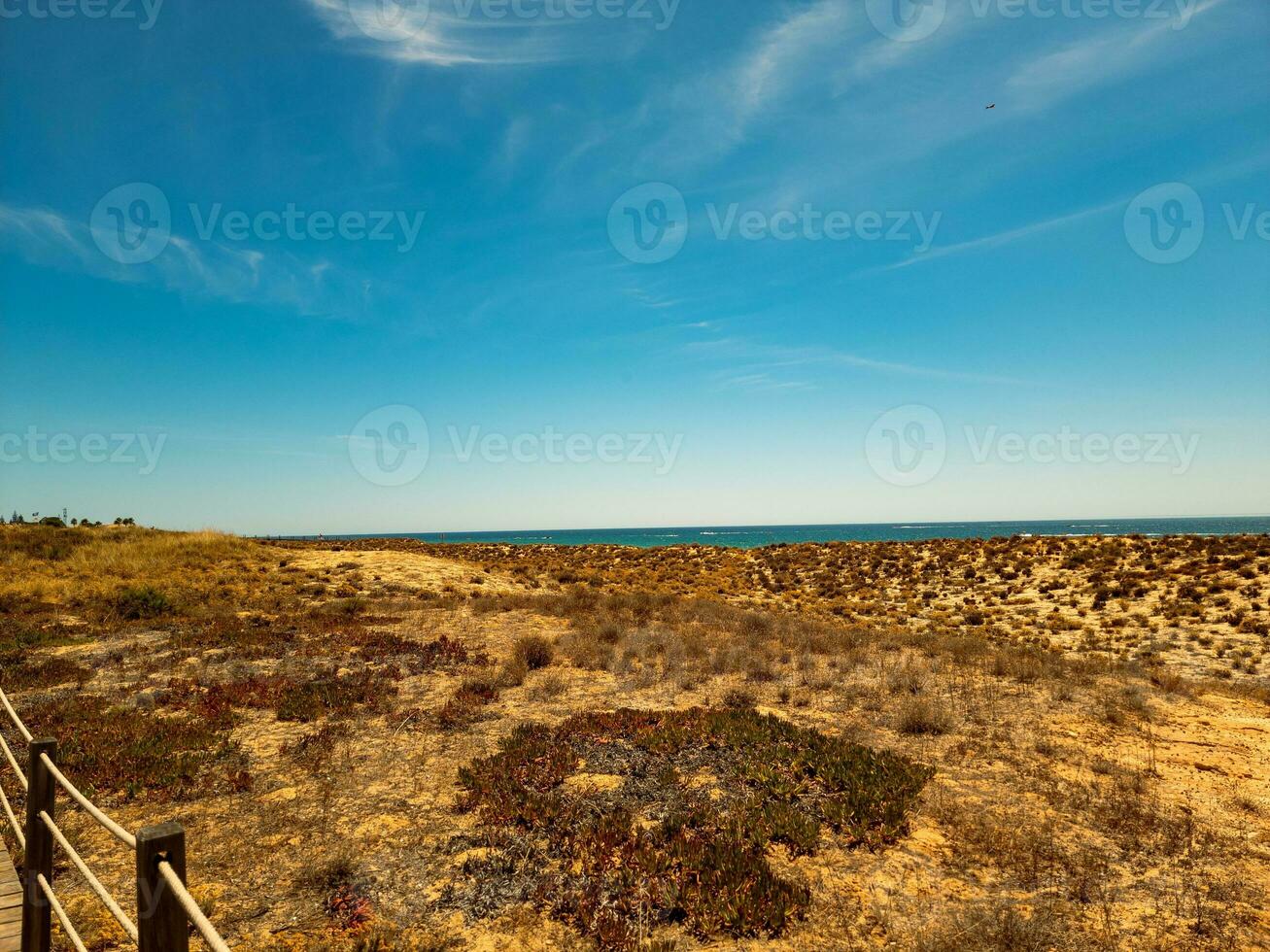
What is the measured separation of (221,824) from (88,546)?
98.6 ft

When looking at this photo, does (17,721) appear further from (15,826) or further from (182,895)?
(182,895)

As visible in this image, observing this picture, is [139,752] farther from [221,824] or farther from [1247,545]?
[1247,545]

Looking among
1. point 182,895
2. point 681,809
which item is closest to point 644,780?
point 681,809

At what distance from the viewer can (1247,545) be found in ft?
106

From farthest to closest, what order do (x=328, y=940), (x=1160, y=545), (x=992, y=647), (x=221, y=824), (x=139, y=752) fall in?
(x=1160, y=545) → (x=992, y=647) → (x=139, y=752) → (x=221, y=824) → (x=328, y=940)

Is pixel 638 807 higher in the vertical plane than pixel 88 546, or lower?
lower

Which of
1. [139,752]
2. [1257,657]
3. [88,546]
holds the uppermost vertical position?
[88,546]

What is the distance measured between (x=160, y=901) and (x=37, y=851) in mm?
3003

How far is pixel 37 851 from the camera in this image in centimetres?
471

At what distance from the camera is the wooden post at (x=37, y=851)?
4.53 meters

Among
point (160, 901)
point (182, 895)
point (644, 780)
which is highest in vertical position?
point (182, 895)

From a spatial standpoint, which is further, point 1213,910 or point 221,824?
point 221,824

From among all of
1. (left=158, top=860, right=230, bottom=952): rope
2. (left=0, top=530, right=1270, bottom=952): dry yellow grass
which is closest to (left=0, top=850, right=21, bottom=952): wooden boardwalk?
(left=0, top=530, right=1270, bottom=952): dry yellow grass

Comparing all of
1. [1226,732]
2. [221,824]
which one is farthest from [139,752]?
[1226,732]
